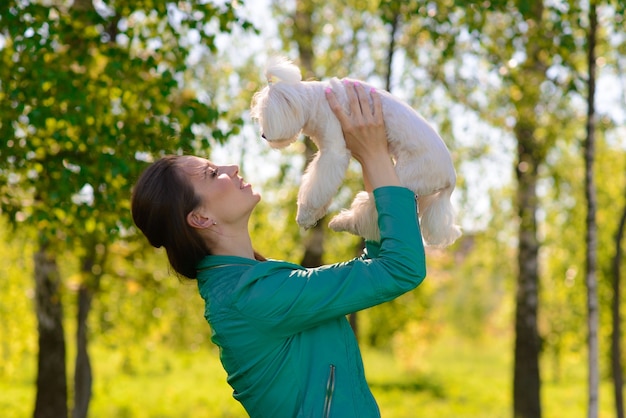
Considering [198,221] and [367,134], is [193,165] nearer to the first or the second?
[198,221]

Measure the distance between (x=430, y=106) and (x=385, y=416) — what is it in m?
6.36

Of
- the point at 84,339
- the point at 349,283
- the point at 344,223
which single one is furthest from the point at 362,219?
the point at 84,339

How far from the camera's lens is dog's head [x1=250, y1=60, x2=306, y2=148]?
83.0 inches

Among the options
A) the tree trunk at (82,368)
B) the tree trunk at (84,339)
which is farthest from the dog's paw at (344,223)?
the tree trunk at (82,368)

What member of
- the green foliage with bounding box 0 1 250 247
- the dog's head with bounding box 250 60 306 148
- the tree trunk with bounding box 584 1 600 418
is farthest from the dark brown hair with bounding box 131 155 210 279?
the tree trunk with bounding box 584 1 600 418

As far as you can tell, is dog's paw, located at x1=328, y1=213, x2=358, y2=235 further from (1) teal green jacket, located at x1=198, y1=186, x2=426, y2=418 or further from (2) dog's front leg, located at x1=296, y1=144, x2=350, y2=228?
(1) teal green jacket, located at x1=198, y1=186, x2=426, y2=418

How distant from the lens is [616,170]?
41.6 feet

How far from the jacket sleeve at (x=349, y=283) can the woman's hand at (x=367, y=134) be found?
0.09 meters

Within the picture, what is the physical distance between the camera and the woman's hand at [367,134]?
2.01m

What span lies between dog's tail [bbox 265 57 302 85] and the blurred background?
0.70 m

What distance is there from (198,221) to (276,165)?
713 cm

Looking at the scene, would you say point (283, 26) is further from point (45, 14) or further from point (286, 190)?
point (45, 14)

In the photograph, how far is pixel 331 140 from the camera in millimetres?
2152

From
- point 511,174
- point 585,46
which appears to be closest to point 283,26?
point 511,174
